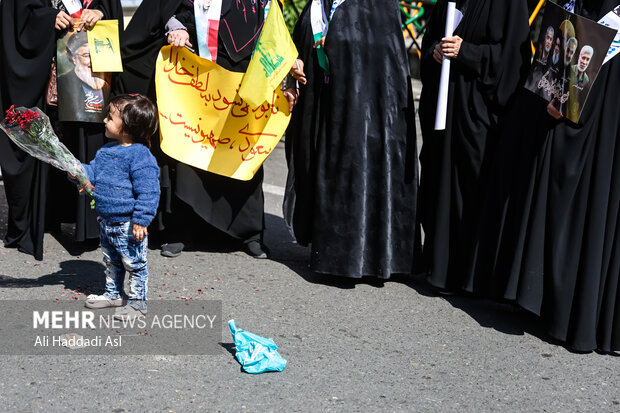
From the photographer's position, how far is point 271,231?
→ 6297 mm

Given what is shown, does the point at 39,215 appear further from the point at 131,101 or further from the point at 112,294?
the point at 131,101

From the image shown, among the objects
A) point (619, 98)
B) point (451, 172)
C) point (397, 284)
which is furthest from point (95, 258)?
point (619, 98)

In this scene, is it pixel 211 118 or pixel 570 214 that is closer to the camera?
pixel 570 214

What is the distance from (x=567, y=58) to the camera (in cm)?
415

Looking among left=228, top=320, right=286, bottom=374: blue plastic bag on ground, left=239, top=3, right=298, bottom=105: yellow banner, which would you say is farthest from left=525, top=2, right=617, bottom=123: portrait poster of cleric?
left=228, top=320, right=286, bottom=374: blue plastic bag on ground

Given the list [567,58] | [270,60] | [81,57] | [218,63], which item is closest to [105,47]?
[81,57]

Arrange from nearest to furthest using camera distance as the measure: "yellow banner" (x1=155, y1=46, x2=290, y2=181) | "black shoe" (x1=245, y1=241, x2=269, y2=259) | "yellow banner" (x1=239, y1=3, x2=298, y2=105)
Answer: "yellow banner" (x1=239, y1=3, x2=298, y2=105), "yellow banner" (x1=155, y1=46, x2=290, y2=181), "black shoe" (x1=245, y1=241, x2=269, y2=259)

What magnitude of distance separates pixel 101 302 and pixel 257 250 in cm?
139

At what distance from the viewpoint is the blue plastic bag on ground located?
381cm

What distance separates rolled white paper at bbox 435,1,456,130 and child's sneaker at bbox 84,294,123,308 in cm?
195

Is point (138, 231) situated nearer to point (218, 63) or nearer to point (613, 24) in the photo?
point (218, 63)

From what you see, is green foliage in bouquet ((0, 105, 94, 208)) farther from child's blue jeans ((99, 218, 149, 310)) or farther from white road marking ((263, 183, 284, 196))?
white road marking ((263, 183, 284, 196))

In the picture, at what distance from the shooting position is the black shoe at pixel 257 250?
5.57 metres

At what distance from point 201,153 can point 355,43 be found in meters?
1.15
